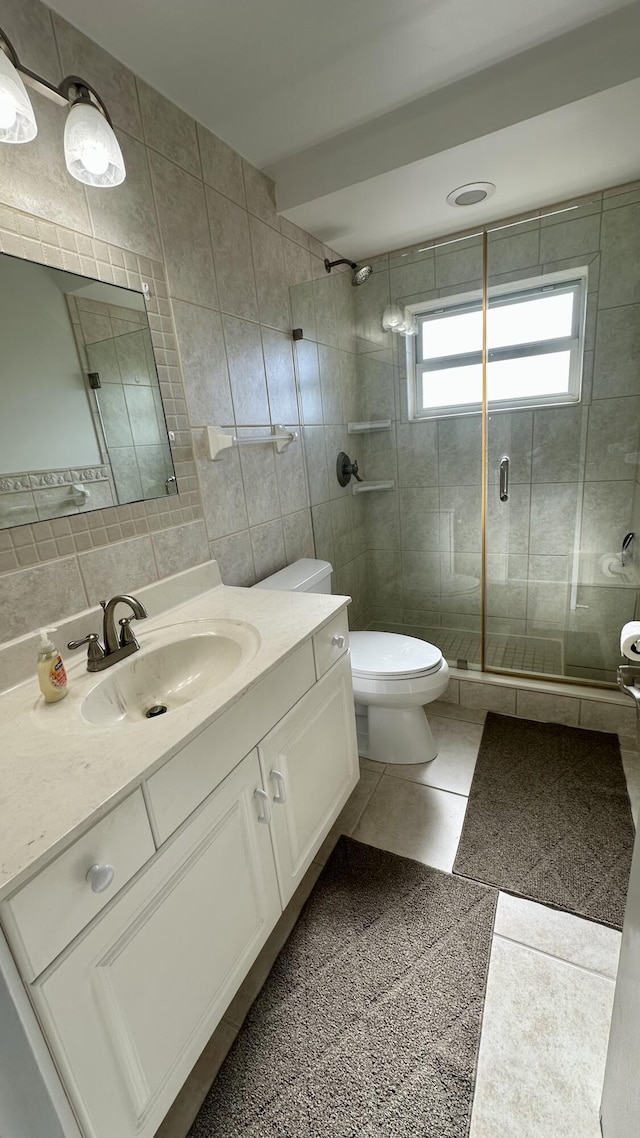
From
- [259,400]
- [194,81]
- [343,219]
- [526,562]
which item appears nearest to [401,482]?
[526,562]

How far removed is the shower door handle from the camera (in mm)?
2197

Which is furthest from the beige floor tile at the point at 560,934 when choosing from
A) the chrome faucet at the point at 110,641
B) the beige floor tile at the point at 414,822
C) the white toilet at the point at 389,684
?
the chrome faucet at the point at 110,641

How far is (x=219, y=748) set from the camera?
0.89 meters

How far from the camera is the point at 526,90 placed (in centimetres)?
136

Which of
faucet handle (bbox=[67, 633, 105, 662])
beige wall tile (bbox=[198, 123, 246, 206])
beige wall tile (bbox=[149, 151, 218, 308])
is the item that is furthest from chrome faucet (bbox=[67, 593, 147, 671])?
beige wall tile (bbox=[198, 123, 246, 206])

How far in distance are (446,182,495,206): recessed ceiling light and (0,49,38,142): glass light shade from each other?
1526mm

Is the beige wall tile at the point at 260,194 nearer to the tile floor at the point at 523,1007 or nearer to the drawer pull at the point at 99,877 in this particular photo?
the drawer pull at the point at 99,877

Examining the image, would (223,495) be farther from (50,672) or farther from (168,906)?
(168,906)

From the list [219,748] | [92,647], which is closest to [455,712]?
[219,748]

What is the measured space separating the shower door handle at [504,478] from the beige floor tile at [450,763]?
3.59ft

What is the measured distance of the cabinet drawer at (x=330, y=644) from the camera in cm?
124

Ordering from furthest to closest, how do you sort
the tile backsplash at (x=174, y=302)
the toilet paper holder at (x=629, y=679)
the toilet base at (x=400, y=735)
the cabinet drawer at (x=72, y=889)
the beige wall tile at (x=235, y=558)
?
the toilet base at (x=400, y=735) → the beige wall tile at (x=235, y=558) → the tile backsplash at (x=174, y=302) → the toilet paper holder at (x=629, y=679) → the cabinet drawer at (x=72, y=889)

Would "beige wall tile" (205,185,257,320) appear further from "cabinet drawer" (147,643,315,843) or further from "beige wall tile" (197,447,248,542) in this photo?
"cabinet drawer" (147,643,315,843)

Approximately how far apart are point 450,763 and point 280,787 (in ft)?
3.31
